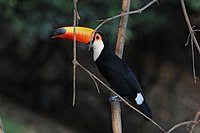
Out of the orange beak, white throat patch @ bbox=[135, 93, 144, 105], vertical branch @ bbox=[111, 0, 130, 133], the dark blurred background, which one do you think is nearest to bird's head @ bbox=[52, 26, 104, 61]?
the orange beak

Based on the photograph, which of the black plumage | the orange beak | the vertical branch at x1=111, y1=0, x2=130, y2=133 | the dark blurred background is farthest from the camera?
the dark blurred background

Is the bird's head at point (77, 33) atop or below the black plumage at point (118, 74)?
atop

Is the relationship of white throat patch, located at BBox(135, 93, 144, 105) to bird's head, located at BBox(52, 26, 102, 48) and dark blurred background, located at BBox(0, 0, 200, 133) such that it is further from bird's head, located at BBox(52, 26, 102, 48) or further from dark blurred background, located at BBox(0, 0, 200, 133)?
dark blurred background, located at BBox(0, 0, 200, 133)

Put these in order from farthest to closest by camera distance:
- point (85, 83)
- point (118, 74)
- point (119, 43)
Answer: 1. point (85, 83)
2. point (118, 74)
3. point (119, 43)

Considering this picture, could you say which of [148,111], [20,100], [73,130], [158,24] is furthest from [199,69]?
[148,111]

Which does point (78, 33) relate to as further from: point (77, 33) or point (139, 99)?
point (139, 99)

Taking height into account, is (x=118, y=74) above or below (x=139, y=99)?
above

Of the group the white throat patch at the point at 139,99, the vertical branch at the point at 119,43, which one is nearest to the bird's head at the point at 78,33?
the vertical branch at the point at 119,43

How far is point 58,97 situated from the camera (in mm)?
6582

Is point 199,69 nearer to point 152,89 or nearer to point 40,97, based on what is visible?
point 152,89

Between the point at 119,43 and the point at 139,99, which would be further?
the point at 139,99

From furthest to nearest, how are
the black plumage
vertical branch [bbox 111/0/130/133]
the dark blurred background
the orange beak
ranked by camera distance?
the dark blurred background, the black plumage, the orange beak, vertical branch [bbox 111/0/130/133]

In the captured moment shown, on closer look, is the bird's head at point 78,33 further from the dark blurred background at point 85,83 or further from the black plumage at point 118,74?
the dark blurred background at point 85,83

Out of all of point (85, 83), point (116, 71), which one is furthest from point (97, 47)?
point (85, 83)
